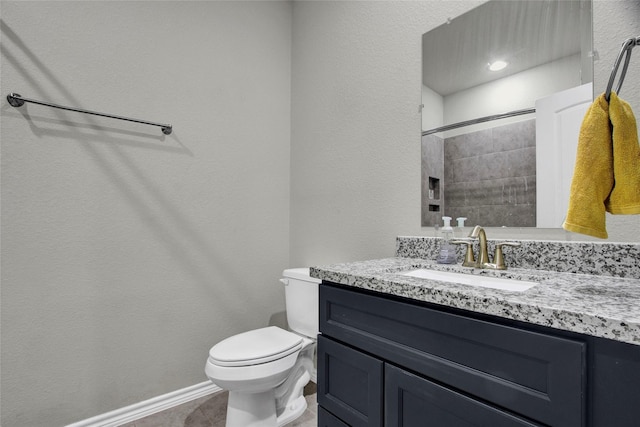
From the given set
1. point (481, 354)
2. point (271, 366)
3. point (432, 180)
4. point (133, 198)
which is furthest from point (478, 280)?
point (133, 198)

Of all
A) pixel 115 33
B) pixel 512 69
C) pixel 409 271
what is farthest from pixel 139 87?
pixel 512 69

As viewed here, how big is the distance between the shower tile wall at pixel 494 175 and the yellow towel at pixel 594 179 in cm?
39

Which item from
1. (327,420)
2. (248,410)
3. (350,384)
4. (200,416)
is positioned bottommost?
(200,416)

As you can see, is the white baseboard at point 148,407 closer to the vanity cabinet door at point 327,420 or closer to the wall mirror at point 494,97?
the vanity cabinet door at point 327,420

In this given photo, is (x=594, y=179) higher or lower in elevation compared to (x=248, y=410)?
higher

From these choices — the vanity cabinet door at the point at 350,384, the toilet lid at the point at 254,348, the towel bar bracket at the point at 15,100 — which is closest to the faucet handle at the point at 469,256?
the vanity cabinet door at the point at 350,384

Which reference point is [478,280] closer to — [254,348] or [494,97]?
[494,97]

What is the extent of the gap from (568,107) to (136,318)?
2127mm

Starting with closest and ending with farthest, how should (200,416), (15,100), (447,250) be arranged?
(447,250)
(15,100)
(200,416)

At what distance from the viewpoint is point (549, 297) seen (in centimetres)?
69

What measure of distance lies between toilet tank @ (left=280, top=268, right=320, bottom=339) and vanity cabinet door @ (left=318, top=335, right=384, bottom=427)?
63 cm

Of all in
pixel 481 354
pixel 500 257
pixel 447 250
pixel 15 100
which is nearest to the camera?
pixel 481 354

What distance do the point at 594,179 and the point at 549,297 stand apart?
328 mm

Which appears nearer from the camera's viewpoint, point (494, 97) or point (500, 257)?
point (500, 257)
